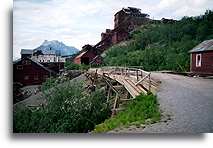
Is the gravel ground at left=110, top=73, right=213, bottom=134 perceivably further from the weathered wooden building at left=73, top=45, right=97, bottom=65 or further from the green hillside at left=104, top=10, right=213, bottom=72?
the weathered wooden building at left=73, top=45, right=97, bottom=65

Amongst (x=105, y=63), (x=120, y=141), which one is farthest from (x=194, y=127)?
(x=105, y=63)

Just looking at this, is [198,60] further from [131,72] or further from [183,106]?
[131,72]

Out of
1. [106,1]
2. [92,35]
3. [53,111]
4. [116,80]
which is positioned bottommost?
[53,111]

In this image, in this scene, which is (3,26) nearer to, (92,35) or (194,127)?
(92,35)

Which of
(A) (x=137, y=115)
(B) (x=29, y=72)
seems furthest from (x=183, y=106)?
(B) (x=29, y=72)

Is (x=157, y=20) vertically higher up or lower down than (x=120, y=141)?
higher up

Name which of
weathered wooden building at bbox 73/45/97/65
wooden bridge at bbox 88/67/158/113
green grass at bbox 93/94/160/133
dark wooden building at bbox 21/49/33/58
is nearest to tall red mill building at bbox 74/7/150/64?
weathered wooden building at bbox 73/45/97/65

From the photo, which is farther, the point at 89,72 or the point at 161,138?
the point at 89,72
